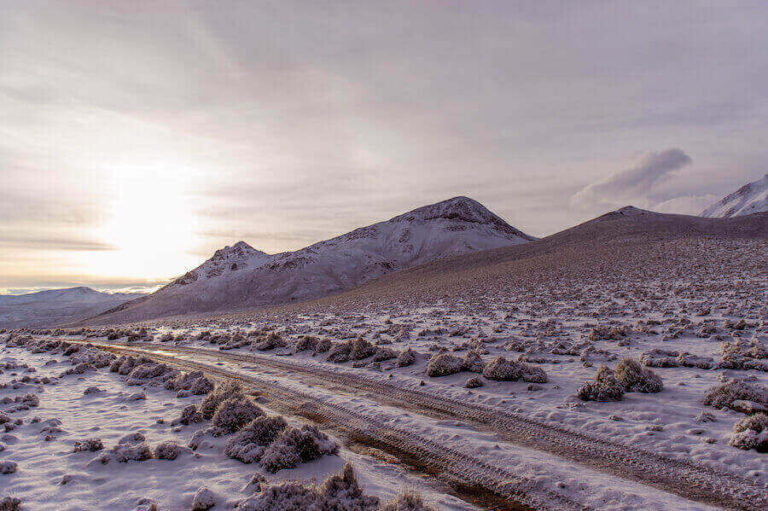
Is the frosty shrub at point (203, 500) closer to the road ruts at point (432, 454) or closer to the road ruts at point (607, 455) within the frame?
the road ruts at point (432, 454)

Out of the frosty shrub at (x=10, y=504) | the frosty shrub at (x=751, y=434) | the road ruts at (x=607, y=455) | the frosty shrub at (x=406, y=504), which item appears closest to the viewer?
the frosty shrub at (x=406, y=504)

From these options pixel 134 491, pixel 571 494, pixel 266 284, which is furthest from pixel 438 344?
pixel 266 284

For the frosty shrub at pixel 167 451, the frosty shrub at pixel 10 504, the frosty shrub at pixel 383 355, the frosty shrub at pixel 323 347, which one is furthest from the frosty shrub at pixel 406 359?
the frosty shrub at pixel 10 504

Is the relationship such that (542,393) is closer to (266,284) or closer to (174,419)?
(174,419)

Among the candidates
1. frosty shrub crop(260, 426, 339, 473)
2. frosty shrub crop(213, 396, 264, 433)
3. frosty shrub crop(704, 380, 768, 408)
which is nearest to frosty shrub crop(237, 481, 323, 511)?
frosty shrub crop(260, 426, 339, 473)

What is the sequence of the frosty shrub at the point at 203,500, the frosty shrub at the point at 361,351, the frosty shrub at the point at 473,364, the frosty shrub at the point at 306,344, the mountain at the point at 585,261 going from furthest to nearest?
the mountain at the point at 585,261 → the frosty shrub at the point at 306,344 → the frosty shrub at the point at 361,351 → the frosty shrub at the point at 473,364 → the frosty shrub at the point at 203,500

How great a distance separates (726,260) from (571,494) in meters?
44.2

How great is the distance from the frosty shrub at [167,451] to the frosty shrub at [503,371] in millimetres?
9164

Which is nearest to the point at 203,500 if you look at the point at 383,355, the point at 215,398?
the point at 215,398

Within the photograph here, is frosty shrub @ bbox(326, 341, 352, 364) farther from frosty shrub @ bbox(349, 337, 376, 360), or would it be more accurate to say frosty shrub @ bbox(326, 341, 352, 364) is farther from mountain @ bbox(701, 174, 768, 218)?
mountain @ bbox(701, 174, 768, 218)

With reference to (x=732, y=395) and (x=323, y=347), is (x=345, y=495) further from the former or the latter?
(x=323, y=347)

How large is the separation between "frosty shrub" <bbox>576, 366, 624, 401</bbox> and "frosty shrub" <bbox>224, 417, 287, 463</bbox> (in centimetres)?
779

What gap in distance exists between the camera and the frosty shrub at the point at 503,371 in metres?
12.9

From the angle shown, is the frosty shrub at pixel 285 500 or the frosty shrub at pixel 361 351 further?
the frosty shrub at pixel 361 351
